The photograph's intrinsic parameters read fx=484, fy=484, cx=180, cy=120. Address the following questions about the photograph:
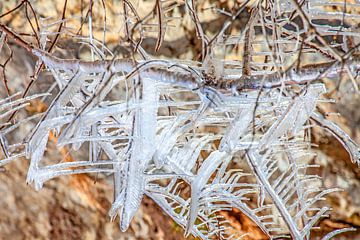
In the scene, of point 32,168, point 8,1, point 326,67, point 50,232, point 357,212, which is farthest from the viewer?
point 357,212

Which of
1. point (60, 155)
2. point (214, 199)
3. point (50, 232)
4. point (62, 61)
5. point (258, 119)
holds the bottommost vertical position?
point (50, 232)

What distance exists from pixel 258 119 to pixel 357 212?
1.07 metres

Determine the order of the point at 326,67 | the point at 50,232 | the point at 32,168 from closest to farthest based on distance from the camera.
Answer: the point at 326,67 → the point at 32,168 → the point at 50,232

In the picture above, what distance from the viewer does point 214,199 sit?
0.66 metres

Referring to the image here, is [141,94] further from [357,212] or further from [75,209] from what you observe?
[357,212]

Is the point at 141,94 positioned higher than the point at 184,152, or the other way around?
the point at 141,94

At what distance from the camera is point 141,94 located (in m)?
0.50

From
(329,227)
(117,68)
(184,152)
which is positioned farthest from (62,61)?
(329,227)

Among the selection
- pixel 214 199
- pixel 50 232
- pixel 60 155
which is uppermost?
pixel 214 199

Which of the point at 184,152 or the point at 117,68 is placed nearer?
the point at 117,68

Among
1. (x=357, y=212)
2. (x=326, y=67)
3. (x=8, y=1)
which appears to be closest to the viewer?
(x=326, y=67)

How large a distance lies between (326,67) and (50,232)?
1056mm

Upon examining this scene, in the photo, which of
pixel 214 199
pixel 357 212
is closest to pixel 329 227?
pixel 357 212

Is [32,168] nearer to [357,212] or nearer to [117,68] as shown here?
[117,68]
